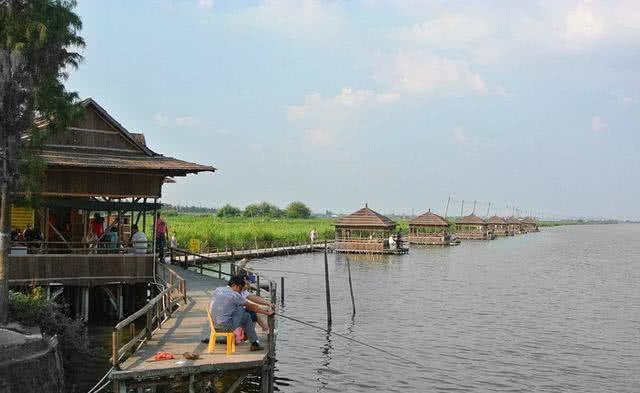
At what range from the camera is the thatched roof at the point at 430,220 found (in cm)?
8044

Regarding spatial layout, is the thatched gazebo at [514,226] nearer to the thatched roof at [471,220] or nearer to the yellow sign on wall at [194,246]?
the thatched roof at [471,220]

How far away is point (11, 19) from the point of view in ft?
50.7

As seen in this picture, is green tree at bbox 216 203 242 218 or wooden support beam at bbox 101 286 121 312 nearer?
wooden support beam at bbox 101 286 121 312

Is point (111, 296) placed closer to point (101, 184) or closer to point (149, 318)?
point (101, 184)

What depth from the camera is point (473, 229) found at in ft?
352

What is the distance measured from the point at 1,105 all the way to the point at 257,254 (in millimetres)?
38315

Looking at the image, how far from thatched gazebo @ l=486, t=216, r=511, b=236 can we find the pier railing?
10238cm

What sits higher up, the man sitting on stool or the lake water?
the man sitting on stool

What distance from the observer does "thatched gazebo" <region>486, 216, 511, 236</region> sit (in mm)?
120219

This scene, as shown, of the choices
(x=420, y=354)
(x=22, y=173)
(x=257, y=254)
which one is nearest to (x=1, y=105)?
(x=22, y=173)

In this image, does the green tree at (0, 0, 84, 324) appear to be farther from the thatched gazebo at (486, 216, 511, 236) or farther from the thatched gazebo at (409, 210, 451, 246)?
the thatched gazebo at (486, 216, 511, 236)

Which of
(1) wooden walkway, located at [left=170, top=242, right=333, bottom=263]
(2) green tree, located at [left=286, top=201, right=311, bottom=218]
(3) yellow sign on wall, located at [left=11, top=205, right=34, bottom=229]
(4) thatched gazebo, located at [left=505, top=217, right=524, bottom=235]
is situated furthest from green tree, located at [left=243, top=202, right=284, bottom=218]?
(3) yellow sign on wall, located at [left=11, top=205, right=34, bottom=229]

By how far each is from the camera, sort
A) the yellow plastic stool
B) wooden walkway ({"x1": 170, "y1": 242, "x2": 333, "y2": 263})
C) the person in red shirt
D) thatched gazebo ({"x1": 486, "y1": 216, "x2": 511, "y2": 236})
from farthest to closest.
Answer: thatched gazebo ({"x1": 486, "y1": 216, "x2": 511, "y2": 236}) → wooden walkway ({"x1": 170, "y1": 242, "x2": 333, "y2": 263}) → the person in red shirt → the yellow plastic stool

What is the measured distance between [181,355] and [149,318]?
147 cm
